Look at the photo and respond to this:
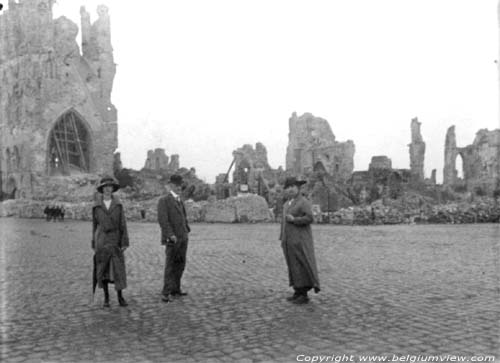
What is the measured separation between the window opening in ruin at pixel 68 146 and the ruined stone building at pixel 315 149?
72.2 feet

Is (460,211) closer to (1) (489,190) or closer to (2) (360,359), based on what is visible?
(2) (360,359)

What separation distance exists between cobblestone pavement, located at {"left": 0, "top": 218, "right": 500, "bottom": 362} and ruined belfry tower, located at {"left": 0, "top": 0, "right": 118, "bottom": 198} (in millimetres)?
41166

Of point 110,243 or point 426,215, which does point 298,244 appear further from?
point 426,215

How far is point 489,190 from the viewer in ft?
152

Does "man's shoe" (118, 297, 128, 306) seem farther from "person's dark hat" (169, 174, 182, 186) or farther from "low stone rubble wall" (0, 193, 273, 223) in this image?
"low stone rubble wall" (0, 193, 273, 223)

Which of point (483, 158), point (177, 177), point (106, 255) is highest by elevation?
point (483, 158)

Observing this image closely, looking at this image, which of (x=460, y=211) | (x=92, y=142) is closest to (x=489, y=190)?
(x=460, y=211)

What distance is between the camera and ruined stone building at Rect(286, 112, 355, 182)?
55625 millimetres

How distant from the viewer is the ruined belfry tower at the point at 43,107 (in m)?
48.7

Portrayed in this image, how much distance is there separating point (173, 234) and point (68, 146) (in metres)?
50.0

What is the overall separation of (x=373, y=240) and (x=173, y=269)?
9521 millimetres

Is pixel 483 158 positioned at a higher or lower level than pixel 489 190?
higher

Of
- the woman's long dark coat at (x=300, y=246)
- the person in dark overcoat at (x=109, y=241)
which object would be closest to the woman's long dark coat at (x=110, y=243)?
the person in dark overcoat at (x=109, y=241)

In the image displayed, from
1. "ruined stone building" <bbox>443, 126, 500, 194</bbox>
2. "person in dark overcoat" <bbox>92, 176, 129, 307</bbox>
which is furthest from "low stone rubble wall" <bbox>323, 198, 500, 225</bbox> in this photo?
"ruined stone building" <bbox>443, 126, 500, 194</bbox>
